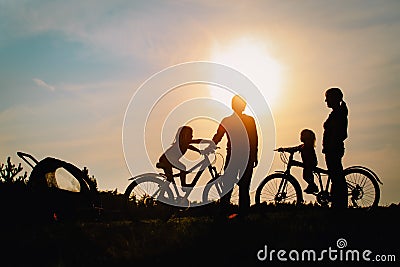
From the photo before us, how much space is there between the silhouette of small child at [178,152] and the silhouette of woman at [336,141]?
8.35 feet

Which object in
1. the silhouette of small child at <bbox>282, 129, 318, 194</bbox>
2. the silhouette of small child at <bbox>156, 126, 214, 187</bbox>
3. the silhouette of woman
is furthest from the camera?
the silhouette of small child at <bbox>282, 129, 318, 194</bbox>

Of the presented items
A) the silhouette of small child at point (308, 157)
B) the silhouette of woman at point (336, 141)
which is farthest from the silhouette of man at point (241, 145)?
the silhouette of small child at point (308, 157)

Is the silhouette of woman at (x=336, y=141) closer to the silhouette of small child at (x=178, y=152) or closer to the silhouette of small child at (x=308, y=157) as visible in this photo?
the silhouette of small child at (x=308, y=157)

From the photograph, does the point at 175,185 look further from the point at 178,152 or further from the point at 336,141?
the point at 336,141

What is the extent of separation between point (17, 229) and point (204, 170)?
411cm

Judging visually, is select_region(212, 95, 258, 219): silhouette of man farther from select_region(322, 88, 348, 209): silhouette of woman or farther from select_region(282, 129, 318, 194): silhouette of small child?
select_region(282, 129, 318, 194): silhouette of small child

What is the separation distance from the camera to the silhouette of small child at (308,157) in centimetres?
1435

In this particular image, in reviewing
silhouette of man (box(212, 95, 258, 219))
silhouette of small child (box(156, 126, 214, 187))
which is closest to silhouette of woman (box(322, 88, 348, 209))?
silhouette of man (box(212, 95, 258, 219))

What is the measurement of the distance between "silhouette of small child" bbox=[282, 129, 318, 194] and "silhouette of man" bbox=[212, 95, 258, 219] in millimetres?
1812

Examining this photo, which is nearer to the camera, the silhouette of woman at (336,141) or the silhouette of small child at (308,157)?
the silhouette of woman at (336,141)

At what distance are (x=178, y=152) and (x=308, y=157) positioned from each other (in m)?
2.93

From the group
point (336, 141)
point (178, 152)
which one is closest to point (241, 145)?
point (178, 152)

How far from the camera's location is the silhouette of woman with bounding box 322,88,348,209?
41.8 ft

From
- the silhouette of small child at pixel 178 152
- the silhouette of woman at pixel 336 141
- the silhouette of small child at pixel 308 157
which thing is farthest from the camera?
the silhouette of small child at pixel 308 157
